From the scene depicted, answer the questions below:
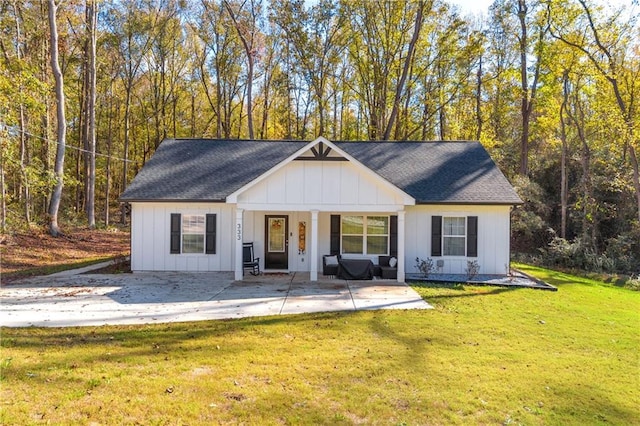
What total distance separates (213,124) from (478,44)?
22.2 meters

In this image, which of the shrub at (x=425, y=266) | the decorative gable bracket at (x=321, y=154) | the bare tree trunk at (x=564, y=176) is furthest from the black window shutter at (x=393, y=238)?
the bare tree trunk at (x=564, y=176)

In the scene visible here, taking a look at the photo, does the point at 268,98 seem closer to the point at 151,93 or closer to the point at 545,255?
the point at 151,93

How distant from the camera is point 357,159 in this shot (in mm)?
14445

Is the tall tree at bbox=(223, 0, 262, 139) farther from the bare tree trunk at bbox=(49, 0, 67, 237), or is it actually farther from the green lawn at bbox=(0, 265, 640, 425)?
the green lawn at bbox=(0, 265, 640, 425)

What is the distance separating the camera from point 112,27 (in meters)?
25.8

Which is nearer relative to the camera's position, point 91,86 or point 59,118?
point 59,118

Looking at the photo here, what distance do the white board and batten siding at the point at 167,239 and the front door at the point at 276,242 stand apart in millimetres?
1171

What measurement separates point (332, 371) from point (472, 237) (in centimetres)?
906

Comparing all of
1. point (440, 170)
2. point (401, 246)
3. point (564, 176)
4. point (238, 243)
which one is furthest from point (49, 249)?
point (564, 176)

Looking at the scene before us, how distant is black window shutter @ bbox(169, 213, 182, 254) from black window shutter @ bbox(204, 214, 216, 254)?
0.93 m

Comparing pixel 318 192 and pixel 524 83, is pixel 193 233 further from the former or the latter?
pixel 524 83

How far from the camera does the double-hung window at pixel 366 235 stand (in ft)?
43.1

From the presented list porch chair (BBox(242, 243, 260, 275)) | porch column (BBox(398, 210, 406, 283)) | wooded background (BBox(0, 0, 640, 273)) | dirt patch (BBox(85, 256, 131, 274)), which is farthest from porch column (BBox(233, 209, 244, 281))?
wooded background (BBox(0, 0, 640, 273))

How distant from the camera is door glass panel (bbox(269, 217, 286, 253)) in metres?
13.3
